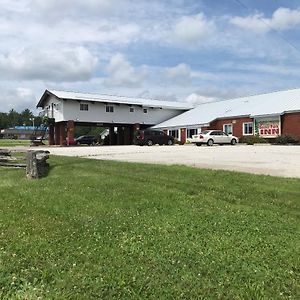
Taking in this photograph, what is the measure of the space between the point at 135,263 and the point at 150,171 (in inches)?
286

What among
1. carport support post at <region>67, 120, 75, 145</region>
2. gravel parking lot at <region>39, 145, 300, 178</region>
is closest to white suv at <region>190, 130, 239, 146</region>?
gravel parking lot at <region>39, 145, 300, 178</region>

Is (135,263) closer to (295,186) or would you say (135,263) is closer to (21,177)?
(295,186)

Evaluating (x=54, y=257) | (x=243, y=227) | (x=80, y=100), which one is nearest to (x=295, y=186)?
(x=243, y=227)

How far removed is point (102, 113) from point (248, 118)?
20536 mm

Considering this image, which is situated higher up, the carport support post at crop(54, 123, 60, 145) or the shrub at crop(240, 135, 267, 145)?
the carport support post at crop(54, 123, 60, 145)

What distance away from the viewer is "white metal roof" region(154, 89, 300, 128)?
43750 mm

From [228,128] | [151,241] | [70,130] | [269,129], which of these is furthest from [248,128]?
[151,241]

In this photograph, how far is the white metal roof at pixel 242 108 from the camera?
4375 cm

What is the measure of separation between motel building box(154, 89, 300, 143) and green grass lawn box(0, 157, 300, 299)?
3423 cm

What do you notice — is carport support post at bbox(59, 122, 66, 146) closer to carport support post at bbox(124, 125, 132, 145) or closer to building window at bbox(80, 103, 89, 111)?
building window at bbox(80, 103, 89, 111)

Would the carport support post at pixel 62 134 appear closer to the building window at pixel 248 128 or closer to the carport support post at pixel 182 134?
the carport support post at pixel 182 134

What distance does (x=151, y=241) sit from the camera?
219 inches

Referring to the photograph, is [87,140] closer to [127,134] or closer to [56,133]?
[127,134]

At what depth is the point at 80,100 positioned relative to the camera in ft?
181
